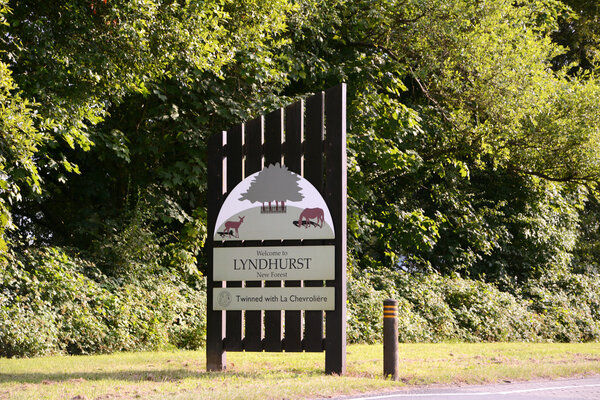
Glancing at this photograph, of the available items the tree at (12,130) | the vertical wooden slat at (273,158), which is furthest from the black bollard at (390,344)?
the tree at (12,130)

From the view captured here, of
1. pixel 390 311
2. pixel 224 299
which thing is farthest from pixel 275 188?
pixel 390 311

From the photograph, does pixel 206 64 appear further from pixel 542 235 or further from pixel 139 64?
pixel 542 235

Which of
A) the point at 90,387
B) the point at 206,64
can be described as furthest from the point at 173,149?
the point at 90,387

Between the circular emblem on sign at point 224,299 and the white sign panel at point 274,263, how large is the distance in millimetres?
212

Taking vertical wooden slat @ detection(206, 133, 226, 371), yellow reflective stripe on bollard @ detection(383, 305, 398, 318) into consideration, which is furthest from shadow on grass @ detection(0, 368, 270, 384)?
yellow reflective stripe on bollard @ detection(383, 305, 398, 318)

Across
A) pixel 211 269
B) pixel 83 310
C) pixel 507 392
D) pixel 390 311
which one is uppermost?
pixel 211 269

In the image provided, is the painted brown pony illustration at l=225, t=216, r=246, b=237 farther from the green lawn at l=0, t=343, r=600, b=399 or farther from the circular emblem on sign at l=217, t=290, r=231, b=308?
the green lawn at l=0, t=343, r=600, b=399

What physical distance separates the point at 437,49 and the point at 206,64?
30.5 ft

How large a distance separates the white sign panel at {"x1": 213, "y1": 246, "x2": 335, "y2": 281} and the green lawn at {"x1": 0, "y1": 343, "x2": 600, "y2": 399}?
141 centimetres

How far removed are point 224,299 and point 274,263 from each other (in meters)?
0.97

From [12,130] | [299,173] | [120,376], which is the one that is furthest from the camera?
[12,130]

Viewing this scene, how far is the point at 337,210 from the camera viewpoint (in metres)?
10.9

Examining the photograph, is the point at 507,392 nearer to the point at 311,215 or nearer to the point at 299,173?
the point at 311,215

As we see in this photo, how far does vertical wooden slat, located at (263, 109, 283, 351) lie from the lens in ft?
36.0
